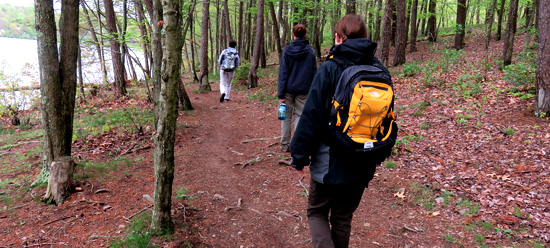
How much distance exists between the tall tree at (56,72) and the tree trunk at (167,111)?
2.21m

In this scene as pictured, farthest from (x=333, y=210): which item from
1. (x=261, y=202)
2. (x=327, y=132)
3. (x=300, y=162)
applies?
(x=261, y=202)

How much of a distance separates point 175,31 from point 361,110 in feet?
6.57

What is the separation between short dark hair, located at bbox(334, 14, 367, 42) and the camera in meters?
2.29

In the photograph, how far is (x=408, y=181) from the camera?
4992 mm

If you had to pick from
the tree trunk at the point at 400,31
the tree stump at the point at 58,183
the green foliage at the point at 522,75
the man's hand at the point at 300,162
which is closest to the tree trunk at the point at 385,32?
the tree trunk at the point at 400,31

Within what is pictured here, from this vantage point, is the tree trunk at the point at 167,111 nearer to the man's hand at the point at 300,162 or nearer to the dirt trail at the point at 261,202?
the dirt trail at the point at 261,202

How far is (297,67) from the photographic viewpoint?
A: 5.20 m

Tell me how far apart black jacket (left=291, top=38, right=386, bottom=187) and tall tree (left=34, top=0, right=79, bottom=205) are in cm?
401

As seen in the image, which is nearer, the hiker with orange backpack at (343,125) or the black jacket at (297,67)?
the hiker with orange backpack at (343,125)

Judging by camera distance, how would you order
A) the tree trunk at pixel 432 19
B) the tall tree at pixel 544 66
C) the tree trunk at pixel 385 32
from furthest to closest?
the tree trunk at pixel 432 19, the tree trunk at pixel 385 32, the tall tree at pixel 544 66

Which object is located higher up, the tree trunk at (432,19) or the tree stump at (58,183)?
the tree trunk at (432,19)

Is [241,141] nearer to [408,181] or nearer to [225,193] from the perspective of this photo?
[225,193]

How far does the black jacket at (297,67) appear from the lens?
16.8ft

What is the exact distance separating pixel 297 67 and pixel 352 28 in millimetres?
2933
